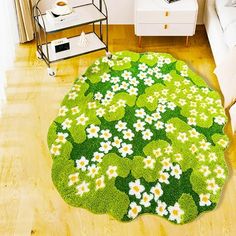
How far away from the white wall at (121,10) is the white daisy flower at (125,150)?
1.58 m

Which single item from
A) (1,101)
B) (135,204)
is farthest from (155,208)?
(1,101)

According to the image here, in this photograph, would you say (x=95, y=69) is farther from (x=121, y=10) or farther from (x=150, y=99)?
(x=121, y=10)

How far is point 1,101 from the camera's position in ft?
11.3

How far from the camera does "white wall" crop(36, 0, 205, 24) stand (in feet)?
13.6

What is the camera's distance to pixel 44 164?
3043 mm

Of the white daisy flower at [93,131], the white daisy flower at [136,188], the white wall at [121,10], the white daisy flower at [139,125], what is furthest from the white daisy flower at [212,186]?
the white wall at [121,10]

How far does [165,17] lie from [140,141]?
1.21 m

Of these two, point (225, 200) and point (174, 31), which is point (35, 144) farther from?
point (174, 31)

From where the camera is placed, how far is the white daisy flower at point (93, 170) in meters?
2.96

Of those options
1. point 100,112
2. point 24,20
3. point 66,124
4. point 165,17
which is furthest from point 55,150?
point 165,17

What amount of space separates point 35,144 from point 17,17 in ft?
4.28

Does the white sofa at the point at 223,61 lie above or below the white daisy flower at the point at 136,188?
above

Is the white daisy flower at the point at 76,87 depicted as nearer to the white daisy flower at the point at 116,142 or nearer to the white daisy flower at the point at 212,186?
the white daisy flower at the point at 116,142

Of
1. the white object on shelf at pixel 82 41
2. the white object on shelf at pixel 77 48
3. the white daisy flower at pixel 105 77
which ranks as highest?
the white object on shelf at pixel 82 41
